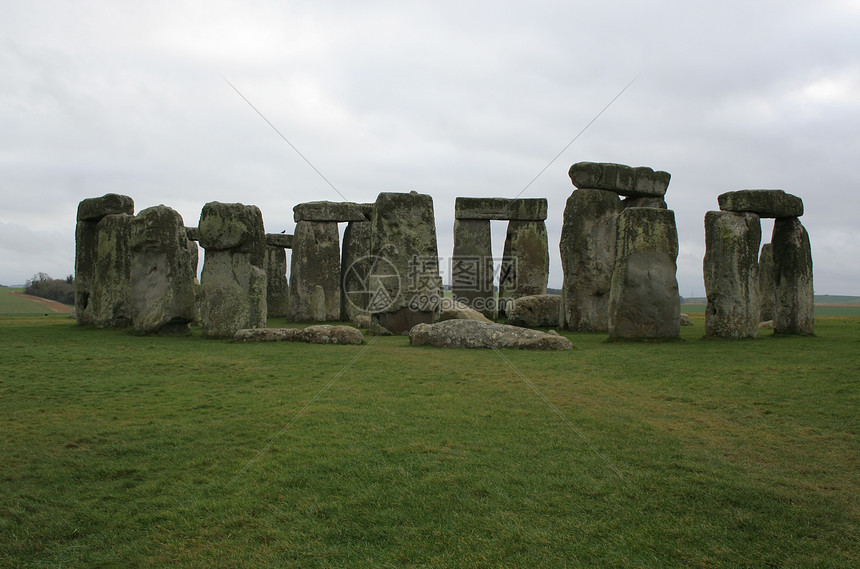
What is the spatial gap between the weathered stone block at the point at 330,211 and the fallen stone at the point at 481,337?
26.3ft

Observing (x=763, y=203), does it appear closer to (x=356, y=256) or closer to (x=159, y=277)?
(x=356, y=256)

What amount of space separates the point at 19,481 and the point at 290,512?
149cm

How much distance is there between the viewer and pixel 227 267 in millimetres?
10375

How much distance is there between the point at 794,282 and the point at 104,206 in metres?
13.5

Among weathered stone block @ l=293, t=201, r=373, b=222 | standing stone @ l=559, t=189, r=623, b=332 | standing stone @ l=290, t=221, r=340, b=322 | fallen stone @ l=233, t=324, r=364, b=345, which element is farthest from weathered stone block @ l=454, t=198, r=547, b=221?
fallen stone @ l=233, t=324, r=364, b=345

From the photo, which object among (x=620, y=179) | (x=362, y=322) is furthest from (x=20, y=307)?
(x=620, y=179)

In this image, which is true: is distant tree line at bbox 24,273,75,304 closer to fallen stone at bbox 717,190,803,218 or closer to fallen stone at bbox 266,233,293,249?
fallen stone at bbox 266,233,293,249

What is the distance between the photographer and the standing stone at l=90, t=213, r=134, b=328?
39.8 ft

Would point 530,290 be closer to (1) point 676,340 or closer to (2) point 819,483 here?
(1) point 676,340

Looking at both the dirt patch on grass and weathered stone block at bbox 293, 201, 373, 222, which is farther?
the dirt patch on grass

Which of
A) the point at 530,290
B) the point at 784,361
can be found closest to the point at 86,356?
the point at 784,361

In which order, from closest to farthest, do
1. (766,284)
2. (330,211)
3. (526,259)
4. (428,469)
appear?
(428,469) → (766,284) → (330,211) → (526,259)

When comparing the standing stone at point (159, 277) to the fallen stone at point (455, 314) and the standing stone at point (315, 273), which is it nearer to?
the fallen stone at point (455, 314)

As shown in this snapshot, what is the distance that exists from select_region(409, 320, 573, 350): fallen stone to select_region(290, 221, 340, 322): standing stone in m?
7.48
